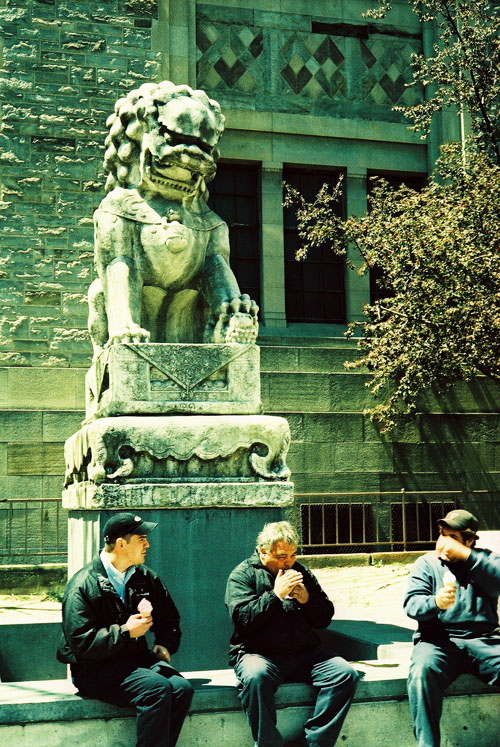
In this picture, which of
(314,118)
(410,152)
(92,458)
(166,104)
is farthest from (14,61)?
(92,458)

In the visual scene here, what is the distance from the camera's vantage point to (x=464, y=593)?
5.87 metres

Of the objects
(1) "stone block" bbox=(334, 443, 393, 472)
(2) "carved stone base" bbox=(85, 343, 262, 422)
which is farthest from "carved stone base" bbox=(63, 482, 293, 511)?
A: (1) "stone block" bbox=(334, 443, 393, 472)

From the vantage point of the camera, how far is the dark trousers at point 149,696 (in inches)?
199

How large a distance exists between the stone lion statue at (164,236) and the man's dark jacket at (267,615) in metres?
1.97

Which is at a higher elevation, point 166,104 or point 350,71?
point 350,71

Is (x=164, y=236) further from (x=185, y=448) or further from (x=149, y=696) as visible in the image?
(x=149, y=696)

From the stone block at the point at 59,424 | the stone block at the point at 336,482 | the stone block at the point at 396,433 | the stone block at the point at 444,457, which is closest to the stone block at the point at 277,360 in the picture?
the stone block at the point at 396,433

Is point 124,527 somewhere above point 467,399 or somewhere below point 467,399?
below

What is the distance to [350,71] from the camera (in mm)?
20484

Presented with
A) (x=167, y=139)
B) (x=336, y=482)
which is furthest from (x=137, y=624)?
(x=336, y=482)

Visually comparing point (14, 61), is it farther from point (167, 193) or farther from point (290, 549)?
point (290, 549)

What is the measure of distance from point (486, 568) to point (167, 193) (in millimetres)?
3543

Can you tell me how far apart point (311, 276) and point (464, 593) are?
1503 centimetres

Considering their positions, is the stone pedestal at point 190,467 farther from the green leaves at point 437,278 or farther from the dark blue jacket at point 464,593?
the green leaves at point 437,278
